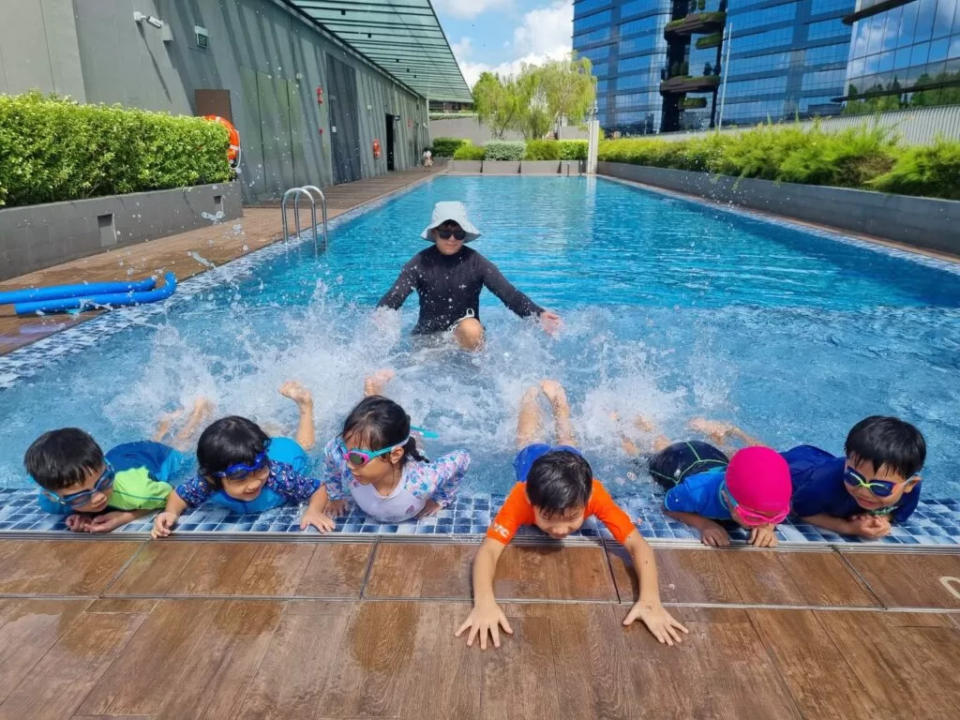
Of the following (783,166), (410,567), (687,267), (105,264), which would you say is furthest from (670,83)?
(410,567)

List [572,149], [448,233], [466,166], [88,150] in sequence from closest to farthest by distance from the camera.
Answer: [448,233] < [88,150] < [572,149] < [466,166]

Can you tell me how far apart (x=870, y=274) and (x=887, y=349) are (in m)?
3.54

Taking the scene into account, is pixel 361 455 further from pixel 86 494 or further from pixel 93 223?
pixel 93 223

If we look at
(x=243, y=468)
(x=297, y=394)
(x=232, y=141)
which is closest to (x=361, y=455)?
(x=243, y=468)

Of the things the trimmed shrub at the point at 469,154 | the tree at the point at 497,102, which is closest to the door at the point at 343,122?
the trimmed shrub at the point at 469,154

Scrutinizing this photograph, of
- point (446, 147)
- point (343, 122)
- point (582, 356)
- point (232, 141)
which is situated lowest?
point (582, 356)

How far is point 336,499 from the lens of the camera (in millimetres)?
3084

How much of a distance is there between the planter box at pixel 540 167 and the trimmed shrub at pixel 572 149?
5.49 ft

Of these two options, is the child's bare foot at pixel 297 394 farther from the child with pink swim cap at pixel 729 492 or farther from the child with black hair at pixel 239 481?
the child with pink swim cap at pixel 729 492

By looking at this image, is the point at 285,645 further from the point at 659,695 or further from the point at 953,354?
the point at 953,354

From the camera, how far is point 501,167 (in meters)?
40.0

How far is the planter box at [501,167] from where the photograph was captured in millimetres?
39156

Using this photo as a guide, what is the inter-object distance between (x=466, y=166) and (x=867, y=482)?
4083cm

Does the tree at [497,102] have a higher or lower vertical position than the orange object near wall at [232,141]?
higher
